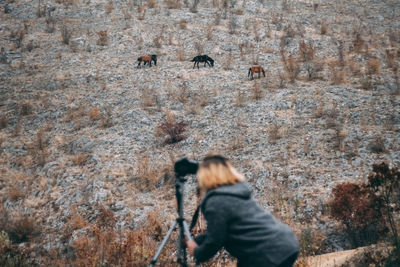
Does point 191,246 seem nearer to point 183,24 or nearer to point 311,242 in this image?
point 311,242

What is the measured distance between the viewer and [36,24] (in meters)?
15.2

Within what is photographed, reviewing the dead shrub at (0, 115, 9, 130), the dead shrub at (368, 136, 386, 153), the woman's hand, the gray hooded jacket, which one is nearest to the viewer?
the gray hooded jacket

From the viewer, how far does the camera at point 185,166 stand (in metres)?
2.51

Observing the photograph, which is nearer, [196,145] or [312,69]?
[196,145]

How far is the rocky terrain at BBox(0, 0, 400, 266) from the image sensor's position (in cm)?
585

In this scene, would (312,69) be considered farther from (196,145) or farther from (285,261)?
(285,261)

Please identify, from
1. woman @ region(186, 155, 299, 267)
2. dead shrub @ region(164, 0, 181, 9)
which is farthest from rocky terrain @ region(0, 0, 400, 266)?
woman @ region(186, 155, 299, 267)

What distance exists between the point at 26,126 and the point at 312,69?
408 inches

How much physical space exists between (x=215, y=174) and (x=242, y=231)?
0.46 meters

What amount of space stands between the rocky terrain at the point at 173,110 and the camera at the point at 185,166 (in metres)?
2.90

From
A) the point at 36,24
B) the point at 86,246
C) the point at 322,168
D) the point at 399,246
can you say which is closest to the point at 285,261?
the point at 399,246

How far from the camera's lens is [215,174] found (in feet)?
7.11

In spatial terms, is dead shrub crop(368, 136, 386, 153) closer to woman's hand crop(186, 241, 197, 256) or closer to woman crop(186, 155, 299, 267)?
woman crop(186, 155, 299, 267)

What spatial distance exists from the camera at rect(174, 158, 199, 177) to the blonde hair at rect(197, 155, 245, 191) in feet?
0.75
